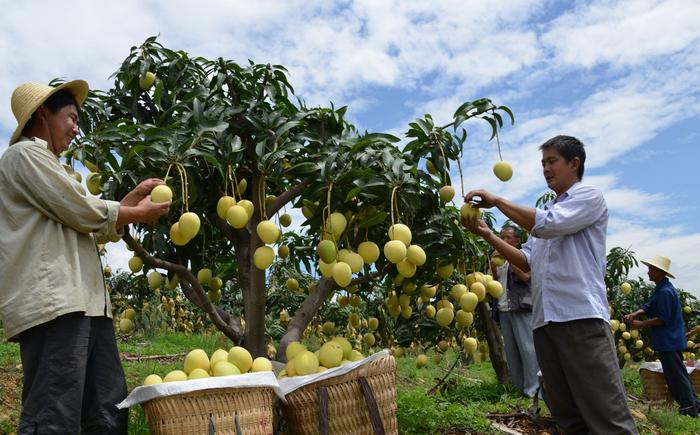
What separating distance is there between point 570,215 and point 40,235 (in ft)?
6.49

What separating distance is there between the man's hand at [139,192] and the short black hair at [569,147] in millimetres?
1668

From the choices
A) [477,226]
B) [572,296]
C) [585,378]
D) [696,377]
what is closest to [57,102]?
[477,226]

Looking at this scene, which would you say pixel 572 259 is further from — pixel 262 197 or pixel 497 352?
pixel 497 352

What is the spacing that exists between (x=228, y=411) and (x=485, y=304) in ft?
10.2

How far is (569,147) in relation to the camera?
2695mm

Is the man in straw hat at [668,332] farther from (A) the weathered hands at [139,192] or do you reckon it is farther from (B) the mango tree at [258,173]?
(A) the weathered hands at [139,192]

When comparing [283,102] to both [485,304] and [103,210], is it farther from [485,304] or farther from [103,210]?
[485,304]

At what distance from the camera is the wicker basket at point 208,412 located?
7.01 feet

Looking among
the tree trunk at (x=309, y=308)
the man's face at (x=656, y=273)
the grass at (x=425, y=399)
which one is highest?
the man's face at (x=656, y=273)

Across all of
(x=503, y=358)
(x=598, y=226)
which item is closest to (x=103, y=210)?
(x=598, y=226)

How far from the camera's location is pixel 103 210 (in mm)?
2135

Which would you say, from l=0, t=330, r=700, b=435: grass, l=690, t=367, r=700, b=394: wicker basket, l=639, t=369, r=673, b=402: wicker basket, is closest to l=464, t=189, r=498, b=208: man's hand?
l=0, t=330, r=700, b=435: grass

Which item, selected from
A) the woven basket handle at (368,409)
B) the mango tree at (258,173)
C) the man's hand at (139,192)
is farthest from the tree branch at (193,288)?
the woven basket handle at (368,409)

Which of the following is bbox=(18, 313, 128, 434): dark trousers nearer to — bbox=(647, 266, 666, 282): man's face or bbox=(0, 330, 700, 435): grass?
bbox=(0, 330, 700, 435): grass
